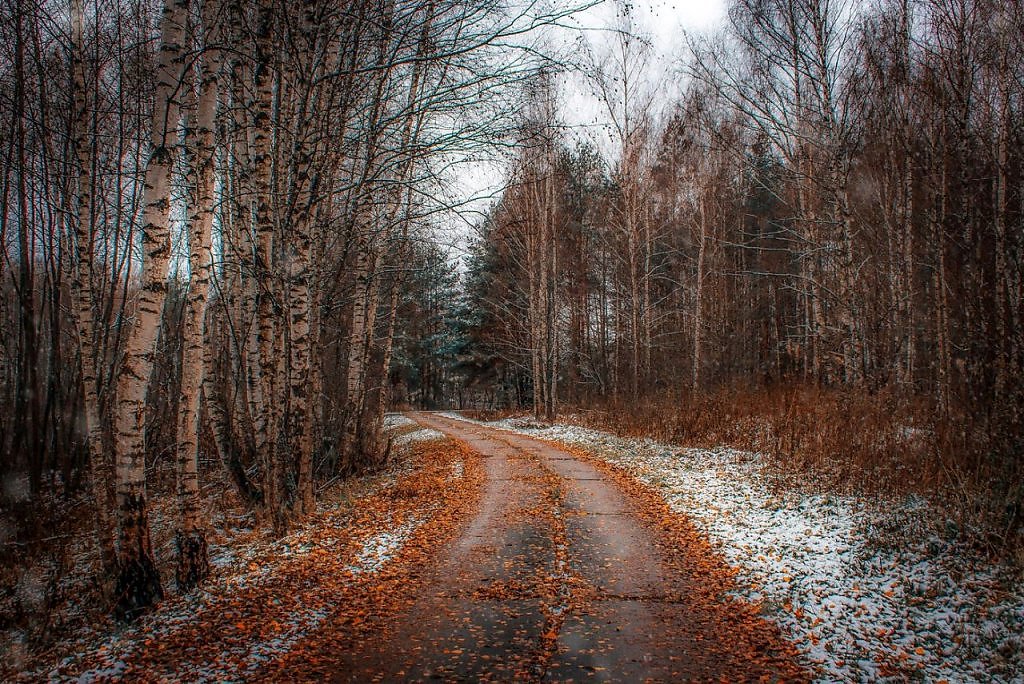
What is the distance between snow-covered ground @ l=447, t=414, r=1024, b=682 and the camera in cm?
398

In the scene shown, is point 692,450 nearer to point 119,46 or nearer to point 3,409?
point 119,46

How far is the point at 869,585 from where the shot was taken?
17.1 ft

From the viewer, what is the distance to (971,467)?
20.9 feet

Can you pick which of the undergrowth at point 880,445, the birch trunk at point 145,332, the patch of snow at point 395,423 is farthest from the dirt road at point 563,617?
the patch of snow at point 395,423

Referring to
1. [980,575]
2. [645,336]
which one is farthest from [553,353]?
[980,575]

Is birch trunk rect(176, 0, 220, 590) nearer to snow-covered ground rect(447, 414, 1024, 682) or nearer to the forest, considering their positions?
the forest

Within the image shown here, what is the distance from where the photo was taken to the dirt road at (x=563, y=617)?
3.90m

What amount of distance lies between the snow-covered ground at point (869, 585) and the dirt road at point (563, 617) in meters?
0.46

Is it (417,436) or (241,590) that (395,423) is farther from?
(241,590)

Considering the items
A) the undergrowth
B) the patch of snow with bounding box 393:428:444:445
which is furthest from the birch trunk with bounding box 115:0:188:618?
the patch of snow with bounding box 393:428:444:445

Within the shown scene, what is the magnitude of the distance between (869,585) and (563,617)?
9.64ft

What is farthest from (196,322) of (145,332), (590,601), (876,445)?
(876,445)

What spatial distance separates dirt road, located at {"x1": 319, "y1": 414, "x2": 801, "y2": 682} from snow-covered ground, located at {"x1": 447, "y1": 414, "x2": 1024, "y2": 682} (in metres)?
0.46

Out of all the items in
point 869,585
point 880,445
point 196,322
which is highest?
point 196,322
